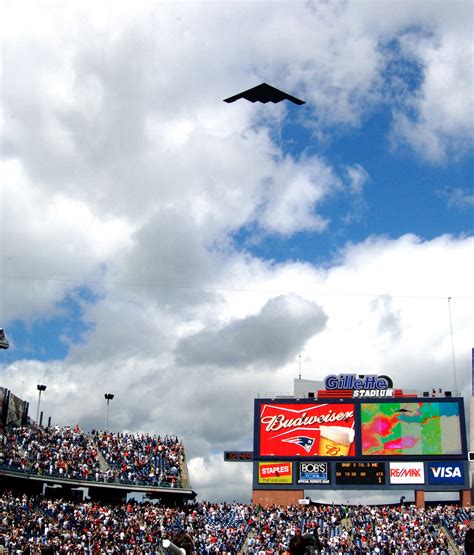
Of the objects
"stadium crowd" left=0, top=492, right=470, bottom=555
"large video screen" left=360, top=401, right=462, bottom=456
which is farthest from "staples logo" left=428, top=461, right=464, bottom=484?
"stadium crowd" left=0, top=492, right=470, bottom=555

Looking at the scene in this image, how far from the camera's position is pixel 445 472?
5625 centimetres

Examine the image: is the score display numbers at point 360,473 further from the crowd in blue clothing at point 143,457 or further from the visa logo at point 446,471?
the crowd in blue clothing at point 143,457

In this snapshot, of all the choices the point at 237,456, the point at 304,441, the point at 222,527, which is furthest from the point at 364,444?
the point at 222,527

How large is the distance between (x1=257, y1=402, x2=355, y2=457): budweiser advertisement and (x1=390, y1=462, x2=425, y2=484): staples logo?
3507 mm

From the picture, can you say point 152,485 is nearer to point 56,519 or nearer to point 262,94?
point 56,519

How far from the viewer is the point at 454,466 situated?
56312 millimetres

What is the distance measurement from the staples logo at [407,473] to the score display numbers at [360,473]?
848 millimetres

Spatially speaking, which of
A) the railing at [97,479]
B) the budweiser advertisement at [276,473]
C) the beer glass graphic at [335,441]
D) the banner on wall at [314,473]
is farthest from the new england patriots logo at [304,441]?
the railing at [97,479]

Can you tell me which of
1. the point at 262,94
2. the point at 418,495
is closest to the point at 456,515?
the point at 418,495

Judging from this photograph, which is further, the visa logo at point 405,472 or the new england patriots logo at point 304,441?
the new england patriots logo at point 304,441

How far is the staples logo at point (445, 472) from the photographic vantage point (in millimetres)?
56094

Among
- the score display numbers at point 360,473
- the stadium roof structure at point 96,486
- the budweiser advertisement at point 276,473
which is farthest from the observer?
the budweiser advertisement at point 276,473

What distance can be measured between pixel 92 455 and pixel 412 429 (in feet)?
88.9

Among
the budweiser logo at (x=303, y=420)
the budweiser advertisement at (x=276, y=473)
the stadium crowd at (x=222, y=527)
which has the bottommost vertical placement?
the stadium crowd at (x=222, y=527)
